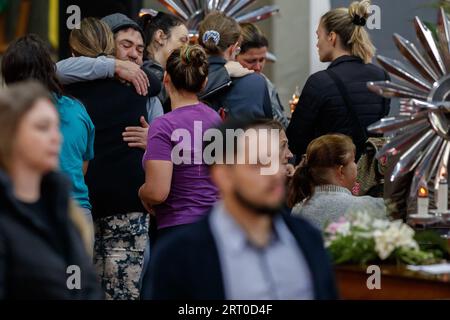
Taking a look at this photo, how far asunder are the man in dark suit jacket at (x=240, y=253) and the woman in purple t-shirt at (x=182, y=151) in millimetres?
1992

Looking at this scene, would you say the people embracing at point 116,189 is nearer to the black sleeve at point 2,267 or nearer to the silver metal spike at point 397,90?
the silver metal spike at point 397,90

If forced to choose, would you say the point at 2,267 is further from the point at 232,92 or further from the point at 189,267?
the point at 232,92

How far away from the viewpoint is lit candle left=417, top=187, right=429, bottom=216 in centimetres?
517

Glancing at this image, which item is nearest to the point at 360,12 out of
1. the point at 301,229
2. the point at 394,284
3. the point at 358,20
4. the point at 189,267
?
the point at 358,20

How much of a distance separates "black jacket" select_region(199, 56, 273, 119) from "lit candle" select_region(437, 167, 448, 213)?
4.15 feet

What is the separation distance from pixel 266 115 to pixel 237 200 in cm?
319

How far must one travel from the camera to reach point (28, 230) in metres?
3.15

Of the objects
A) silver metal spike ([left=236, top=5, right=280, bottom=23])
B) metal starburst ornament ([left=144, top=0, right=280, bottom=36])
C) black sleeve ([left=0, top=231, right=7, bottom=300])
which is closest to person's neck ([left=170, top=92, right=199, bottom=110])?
black sleeve ([left=0, top=231, right=7, bottom=300])

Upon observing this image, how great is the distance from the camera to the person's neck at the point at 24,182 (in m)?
3.14

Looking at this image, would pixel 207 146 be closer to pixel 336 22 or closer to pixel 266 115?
pixel 266 115

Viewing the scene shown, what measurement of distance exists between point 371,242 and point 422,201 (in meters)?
0.75

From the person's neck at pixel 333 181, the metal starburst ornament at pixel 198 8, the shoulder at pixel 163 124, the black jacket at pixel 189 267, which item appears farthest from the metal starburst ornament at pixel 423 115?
the metal starburst ornament at pixel 198 8

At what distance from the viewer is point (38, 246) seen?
3156 millimetres
